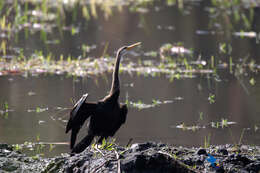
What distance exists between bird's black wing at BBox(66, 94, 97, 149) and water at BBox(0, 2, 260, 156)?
0.58m

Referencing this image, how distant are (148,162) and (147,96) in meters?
4.16

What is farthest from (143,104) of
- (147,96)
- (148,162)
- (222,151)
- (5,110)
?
(148,162)

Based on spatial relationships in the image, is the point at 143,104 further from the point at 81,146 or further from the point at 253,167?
the point at 253,167

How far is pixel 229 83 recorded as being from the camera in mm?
9820

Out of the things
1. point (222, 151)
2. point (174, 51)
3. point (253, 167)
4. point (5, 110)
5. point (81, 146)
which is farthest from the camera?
point (174, 51)

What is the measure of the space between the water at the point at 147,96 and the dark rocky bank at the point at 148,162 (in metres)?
0.95

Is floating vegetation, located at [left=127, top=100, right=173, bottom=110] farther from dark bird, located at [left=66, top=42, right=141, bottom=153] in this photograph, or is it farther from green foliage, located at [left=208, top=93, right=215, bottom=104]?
dark bird, located at [left=66, top=42, right=141, bottom=153]

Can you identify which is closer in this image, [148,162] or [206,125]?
[148,162]

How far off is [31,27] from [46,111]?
21.6ft

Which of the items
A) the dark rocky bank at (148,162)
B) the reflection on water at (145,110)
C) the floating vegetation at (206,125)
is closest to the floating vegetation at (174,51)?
the reflection on water at (145,110)

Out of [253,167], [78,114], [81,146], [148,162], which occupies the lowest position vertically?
[81,146]

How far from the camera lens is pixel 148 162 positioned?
503 centimetres

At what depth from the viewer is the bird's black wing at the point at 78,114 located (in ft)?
19.7

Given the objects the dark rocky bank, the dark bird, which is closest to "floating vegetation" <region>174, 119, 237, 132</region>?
the dark bird
